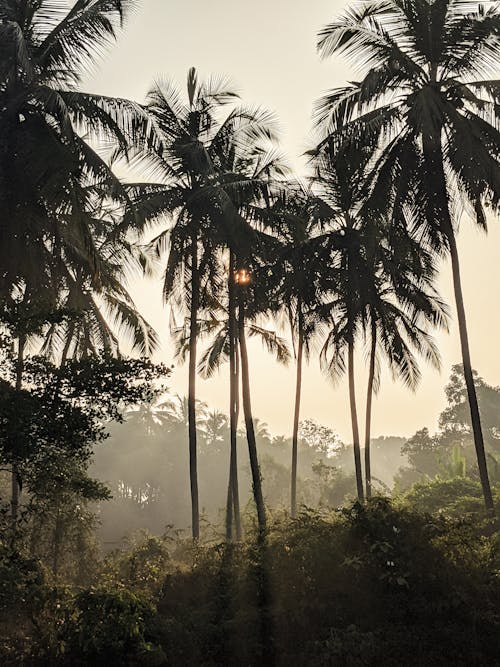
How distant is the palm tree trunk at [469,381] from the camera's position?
40.7 feet

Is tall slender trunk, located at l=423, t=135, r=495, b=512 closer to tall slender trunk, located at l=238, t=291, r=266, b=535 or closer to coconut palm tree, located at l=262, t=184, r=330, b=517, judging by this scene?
coconut palm tree, located at l=262, t=184, r=330, b=517

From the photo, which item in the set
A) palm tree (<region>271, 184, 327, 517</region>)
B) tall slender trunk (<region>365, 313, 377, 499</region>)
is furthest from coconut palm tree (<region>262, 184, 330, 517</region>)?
tall slender trunk (<region>365, 313, 377, 499</region>)

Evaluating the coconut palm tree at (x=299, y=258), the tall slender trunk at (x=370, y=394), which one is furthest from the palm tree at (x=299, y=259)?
the tall slender trunk at (x=370, y=394)

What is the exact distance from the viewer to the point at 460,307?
43.5 feet

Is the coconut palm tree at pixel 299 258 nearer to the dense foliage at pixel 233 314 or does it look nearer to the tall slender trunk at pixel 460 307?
the dense foliage at pixel 233 314

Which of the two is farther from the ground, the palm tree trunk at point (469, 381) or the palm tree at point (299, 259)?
the palm tree at point (299, 259)

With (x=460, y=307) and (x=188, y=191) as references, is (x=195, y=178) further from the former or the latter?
(x=460, y=307)

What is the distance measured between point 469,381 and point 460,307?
72.3 inches

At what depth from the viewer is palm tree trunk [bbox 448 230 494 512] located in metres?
12.4

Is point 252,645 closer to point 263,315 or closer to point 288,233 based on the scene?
point 288,233

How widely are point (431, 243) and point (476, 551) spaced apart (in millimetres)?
7348

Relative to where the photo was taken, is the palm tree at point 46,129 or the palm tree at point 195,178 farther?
the palm tree at point 195,178

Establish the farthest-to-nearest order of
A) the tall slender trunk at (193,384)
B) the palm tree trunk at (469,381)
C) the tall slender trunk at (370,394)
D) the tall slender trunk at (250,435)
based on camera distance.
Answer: the tall slender trunk at (370,394) < the tall slender trunk at (193,384) < the tall slender trunk at (250,435) < the palm tree trunk at (469,381)

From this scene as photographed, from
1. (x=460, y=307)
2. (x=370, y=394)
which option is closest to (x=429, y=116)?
(x=460, y=307)
